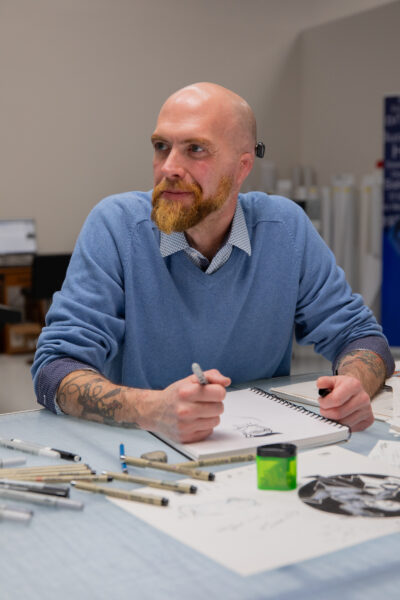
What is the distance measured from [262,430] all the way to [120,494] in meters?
0.33

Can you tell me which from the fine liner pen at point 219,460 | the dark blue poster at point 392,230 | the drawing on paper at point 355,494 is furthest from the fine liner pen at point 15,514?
the dark blue poster at point 392,230

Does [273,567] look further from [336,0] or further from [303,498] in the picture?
[336,0]

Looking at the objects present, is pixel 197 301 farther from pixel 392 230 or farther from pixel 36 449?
pixel 392 230

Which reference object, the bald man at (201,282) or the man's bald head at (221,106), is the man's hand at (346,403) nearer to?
the bald man at (201,282)

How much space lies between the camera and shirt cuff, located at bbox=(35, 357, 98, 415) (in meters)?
1.37

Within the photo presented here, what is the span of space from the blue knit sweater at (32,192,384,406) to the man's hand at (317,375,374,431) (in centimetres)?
42

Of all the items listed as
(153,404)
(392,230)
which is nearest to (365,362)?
(153,404)

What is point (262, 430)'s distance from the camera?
3.93 ft

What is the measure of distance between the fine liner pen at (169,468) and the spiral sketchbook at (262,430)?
7 centimetres

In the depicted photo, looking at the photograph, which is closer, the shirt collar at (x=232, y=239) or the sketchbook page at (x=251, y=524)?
the sketchbook page at (x=251, y=524)

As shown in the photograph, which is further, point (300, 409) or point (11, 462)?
point (300, 409)

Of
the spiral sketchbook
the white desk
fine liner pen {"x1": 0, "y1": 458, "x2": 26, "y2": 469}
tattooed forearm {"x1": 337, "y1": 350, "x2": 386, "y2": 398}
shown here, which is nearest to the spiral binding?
the spiral sketchbook

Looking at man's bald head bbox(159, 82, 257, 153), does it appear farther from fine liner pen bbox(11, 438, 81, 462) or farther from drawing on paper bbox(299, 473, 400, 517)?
drawing on paper bbox(299, 473, 400, 517)

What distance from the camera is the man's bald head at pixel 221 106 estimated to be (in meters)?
1.60
